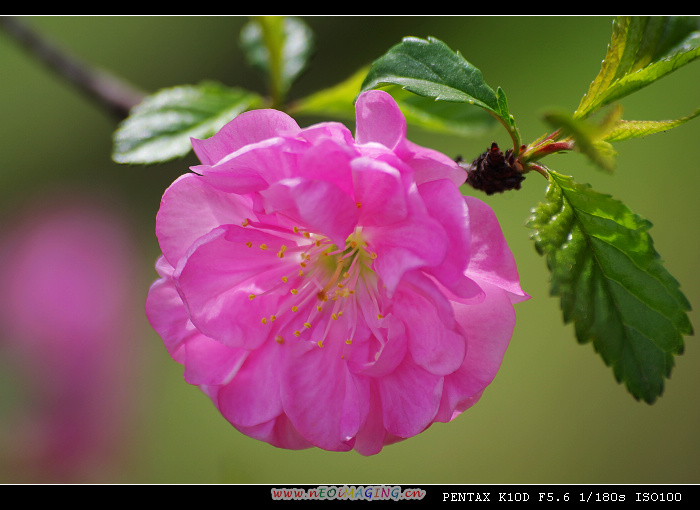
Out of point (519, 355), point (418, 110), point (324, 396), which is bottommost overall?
point (519, 355)

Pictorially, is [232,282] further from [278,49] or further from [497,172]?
[278,49]

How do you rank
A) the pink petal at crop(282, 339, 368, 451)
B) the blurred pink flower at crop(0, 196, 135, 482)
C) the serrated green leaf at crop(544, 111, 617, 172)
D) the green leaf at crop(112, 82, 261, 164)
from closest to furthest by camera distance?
1. the serrated green leaf at crop(544, 111, 617, 172)
2. the pink petal at crop(282, 339, 368, 451)
3. the green leaf at crop(112, 82, 261, 164)
4. the blurred pink flower at crop(0, 196, 135, 482)

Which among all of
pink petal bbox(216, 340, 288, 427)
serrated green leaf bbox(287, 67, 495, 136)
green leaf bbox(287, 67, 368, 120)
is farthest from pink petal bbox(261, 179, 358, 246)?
green leaf bbox(287, 67, 368, 120)

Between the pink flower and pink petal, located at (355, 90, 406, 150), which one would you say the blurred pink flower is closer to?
the pink flower

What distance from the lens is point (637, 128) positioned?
0.62 metres

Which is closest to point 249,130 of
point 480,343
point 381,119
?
point 381,119

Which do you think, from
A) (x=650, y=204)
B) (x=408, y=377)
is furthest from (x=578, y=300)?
(x=650, y=204)

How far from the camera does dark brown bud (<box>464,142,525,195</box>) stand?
0.65 m

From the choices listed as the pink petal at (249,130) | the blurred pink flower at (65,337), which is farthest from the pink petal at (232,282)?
the blurred pink flower at (65,337)

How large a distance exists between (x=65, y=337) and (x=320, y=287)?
68.0 inches

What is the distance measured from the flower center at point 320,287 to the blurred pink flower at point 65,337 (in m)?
1.51

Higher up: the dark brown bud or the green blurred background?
the dark brown bud

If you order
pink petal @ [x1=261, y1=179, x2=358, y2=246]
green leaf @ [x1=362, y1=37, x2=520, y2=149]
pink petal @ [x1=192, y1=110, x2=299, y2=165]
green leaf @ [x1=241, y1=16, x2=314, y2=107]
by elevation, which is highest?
green leaf @ [x1=241, y1=16, x2=314, y2=107]

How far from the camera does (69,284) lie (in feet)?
7.47
